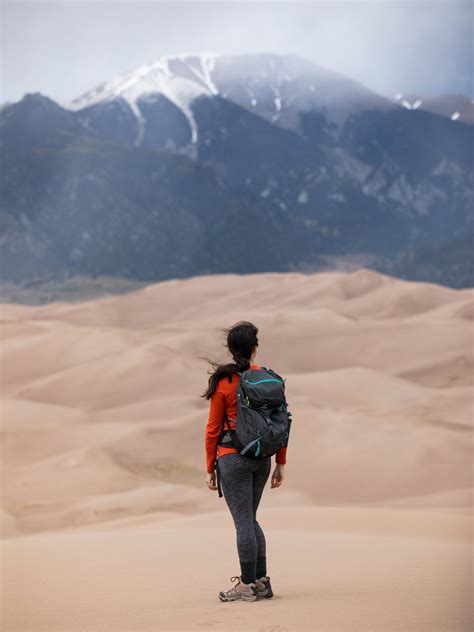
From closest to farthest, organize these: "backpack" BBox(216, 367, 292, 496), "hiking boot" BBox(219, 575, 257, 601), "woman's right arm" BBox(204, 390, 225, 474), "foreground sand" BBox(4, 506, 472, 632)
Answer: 1. "foreground sand" BBox(4, 506, 472, 632)
2. "backpack" BBox(216, 367, 292, 496)
3. "woman's right arm" BBox(204, 390, 225, 474)
4. "hiking boot" BBox(219, 575, 257, 601)

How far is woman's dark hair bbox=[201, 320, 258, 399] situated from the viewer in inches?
197

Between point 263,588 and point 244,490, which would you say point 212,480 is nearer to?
point 244,490

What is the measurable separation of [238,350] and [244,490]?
699mm

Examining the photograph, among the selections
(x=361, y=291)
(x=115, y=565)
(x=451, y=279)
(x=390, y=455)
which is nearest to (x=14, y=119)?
(x=451, y=279)

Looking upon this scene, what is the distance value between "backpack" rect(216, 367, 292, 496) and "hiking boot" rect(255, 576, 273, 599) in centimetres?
75

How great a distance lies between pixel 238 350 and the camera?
508cm

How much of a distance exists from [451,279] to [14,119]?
81.7m

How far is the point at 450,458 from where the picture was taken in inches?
791

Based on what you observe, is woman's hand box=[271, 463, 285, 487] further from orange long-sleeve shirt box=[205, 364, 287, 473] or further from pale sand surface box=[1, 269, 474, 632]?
pale sand surface box=[1, 269, 474, 632]

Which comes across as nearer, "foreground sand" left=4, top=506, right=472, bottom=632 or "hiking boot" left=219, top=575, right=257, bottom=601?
"foreground sand" left=4, top=506, right=472, bottom=632

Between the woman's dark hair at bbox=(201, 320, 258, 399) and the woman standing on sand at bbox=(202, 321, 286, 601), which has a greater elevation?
the woman's dark hair at bbox=(201, 320, 258, 399)

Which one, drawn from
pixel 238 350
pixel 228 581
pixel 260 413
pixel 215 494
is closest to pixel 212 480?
pixel 260 413

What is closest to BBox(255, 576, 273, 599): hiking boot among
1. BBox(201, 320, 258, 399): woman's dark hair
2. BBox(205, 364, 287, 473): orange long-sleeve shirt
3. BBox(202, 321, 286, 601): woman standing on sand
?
BBox(202, 321, 286, 601): woman standing on sand

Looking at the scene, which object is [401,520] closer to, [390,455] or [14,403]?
[390,455]
